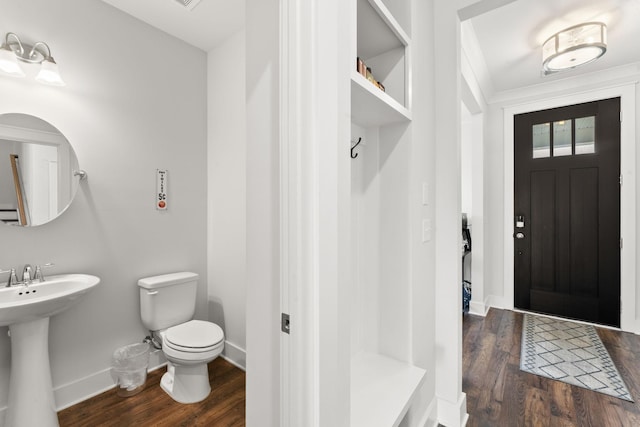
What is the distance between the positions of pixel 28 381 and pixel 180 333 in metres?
0.74

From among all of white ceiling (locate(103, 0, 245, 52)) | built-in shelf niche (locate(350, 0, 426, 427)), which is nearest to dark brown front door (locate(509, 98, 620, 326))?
built-in shelf niche (locate(350, 0, 426, 427))

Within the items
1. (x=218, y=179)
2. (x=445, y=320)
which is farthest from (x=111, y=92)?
(x=445, y=320)

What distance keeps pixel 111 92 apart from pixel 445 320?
2681mm

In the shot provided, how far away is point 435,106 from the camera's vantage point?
1.74 metres

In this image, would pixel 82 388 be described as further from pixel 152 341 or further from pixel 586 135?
pixel 586 135

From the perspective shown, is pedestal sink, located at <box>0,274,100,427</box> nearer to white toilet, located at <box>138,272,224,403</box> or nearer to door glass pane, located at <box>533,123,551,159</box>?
white toilet, located at <box>138,272,224,403</box>

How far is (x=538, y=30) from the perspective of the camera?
2.38 meters

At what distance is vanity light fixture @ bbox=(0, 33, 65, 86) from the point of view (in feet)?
5.20

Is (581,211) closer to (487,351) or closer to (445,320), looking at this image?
(487,351)

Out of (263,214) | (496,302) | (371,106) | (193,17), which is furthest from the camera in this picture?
(496,302)

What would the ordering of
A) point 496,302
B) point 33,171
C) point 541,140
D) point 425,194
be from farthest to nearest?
point 496,302, point 541,140, point 33,171, point 425,194

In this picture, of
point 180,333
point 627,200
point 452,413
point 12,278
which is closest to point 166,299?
point 180,333

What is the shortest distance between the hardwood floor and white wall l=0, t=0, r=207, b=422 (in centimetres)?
230

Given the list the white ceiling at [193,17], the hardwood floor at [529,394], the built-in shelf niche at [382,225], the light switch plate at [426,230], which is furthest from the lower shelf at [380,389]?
the white ceiling at [193,17]
